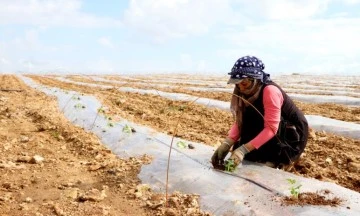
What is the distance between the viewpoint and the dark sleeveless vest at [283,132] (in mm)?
3854

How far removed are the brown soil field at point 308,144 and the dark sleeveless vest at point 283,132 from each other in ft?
1.14

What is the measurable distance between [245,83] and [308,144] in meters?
2.40

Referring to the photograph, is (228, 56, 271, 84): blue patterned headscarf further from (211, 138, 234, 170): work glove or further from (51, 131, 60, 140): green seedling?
(51, 131, 60, 140): green seedling

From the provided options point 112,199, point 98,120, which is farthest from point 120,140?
point 112,199

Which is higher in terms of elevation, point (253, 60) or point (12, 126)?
point (253, 60)

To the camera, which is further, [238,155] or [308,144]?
[308,144]

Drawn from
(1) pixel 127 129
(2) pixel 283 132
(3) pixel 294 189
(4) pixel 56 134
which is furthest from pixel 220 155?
(4) pixel 56 134

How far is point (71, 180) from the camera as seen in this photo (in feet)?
12.8

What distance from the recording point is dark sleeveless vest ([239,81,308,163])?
12.6ft

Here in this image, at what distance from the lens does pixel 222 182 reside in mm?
3410

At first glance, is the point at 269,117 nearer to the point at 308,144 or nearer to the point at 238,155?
the point at 238,155

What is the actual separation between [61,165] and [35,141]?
3.82ft

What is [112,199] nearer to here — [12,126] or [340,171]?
[340,171]

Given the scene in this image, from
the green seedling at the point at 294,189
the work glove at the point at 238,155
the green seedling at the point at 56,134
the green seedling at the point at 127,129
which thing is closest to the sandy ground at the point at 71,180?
the green seedling at the point at 56,134
